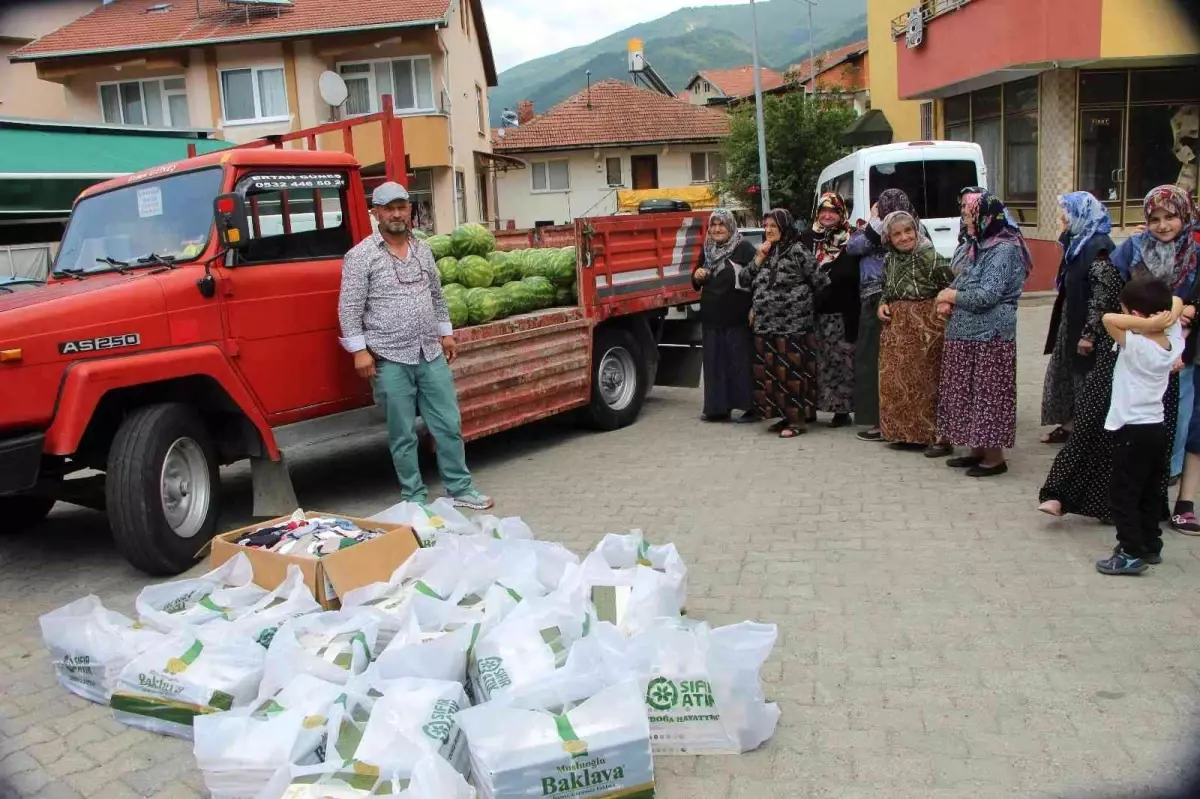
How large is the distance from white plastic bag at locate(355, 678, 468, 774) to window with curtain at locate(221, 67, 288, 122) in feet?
84.9

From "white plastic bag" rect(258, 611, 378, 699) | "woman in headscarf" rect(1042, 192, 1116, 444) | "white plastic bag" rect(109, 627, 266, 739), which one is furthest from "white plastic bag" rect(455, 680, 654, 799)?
"woman in headscarf" rect(1042, 192, 1116, 444)

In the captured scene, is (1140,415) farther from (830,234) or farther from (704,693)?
(830,234)

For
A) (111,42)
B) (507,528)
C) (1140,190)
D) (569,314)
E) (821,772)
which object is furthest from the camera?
(111,42)

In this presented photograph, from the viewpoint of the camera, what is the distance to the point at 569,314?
7605 mm

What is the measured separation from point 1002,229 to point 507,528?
3.57m

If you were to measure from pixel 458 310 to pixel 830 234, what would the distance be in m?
3.01

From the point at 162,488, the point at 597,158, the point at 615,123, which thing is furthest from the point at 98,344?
the point at 615,123

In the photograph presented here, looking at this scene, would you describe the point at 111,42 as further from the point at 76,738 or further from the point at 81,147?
the point at 76,738

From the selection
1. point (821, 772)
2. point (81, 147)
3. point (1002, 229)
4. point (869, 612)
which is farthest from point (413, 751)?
point (81, 147)

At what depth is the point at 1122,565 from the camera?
4.49m

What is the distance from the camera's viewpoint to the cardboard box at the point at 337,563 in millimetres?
4004

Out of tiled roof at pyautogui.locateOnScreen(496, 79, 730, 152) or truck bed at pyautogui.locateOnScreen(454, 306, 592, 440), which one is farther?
tiled roof at pyautogui.locateOnScreen(496, 79, 730, 152)

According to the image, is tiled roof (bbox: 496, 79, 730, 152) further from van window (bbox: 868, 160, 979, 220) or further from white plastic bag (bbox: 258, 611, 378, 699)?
white plastic bag (bbox: 258, 611, 378, 699)

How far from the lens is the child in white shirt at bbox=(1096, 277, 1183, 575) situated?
4.37 m
